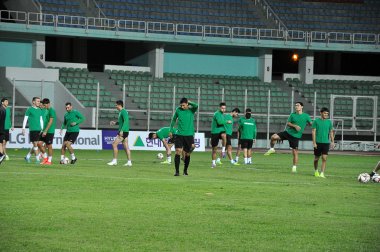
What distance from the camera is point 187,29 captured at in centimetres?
5628

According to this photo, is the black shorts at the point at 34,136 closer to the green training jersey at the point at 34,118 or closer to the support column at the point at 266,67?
the green training jersey at the point at 34,118

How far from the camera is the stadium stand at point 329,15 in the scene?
60.1m

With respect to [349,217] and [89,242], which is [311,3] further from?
[89,242]

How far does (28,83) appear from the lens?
4553 cm

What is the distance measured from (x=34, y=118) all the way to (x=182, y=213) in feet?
54.8

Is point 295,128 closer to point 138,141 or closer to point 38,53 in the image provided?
point 138,141

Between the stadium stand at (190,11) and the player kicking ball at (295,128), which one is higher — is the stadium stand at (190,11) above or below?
above

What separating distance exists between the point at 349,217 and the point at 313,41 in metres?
45.5

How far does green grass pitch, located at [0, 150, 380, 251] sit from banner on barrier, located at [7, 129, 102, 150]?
58.2ft

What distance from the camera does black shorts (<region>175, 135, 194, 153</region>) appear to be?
79.7ft

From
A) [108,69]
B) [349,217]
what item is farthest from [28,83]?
[349,217]

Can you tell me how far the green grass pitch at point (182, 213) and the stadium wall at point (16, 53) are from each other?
97.8ft

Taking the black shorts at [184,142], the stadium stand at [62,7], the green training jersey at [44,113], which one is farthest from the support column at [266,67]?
the black shorts at [184,142]

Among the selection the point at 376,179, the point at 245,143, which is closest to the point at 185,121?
the point at 376,179
